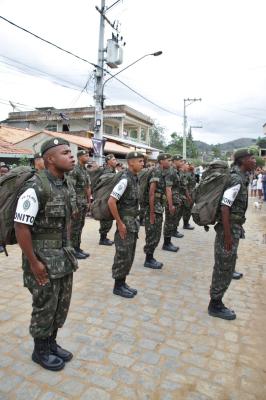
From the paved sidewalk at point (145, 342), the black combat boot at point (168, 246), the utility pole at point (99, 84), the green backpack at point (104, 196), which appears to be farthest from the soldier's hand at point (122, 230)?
the utility pole at point (99, 84)

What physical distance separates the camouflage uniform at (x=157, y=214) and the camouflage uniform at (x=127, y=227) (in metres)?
1.37

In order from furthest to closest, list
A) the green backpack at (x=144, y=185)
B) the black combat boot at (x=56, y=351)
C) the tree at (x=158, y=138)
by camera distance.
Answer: the tree at (x=158, y=138), the green backpack at (x=144, y=185), the black combat boot at (x=56, y=351)

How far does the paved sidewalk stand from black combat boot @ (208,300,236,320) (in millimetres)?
93

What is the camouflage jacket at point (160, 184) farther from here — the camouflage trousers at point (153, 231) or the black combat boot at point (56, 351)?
the black combat boot at point (56, 351)

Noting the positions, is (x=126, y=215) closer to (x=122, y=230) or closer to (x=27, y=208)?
(x=122, y=230)

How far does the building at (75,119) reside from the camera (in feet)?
90.7

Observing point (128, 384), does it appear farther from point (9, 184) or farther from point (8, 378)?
point (9, 184)

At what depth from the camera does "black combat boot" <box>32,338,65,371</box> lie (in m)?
2.74

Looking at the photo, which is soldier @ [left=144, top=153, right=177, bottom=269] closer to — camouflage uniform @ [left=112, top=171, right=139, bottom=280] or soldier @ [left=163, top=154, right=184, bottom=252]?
soldier @ [left=163, top=154, right=184, bottom=252]

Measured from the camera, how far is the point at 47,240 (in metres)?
2.57

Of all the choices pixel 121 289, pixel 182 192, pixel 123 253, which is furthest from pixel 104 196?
pixel 182 192

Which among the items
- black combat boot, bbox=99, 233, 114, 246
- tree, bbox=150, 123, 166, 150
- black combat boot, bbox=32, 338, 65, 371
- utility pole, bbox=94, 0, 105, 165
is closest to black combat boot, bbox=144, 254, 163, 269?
black combat boot, bbox=99, 233, 114, 246

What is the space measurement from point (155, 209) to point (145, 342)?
2680 mm

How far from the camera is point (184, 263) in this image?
241 inches
